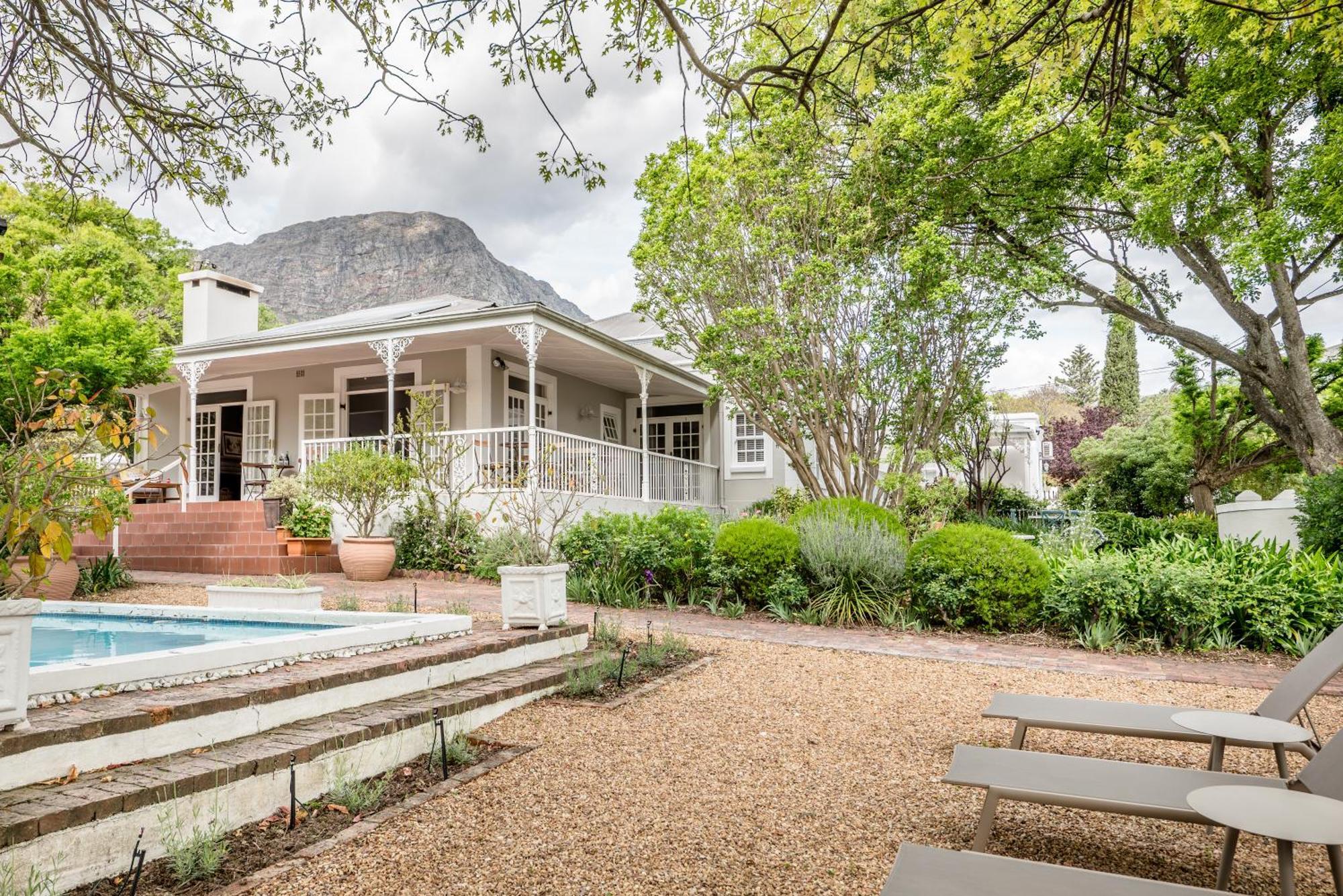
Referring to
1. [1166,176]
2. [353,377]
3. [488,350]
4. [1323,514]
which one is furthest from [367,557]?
[1166,176]

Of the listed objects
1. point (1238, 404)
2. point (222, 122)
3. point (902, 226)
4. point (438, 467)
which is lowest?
point (438, 467)

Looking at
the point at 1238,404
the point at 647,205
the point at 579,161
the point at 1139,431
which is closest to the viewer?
the point at 579,161

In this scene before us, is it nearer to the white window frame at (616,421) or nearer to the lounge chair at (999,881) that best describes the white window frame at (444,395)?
the white window frame at (616,421)

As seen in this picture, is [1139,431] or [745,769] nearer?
[745,769]

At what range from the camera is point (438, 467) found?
11.3 m

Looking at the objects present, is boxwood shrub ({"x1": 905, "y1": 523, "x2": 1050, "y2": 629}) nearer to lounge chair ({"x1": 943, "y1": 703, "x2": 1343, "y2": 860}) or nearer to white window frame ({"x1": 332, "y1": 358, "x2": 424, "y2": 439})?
lounge chair ({"x1": 943, "y1": 703, "x2": 1343, "y2": 860})

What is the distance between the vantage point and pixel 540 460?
1086 cm

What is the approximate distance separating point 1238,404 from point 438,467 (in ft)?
47.0

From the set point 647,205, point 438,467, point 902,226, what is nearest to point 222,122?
point 438,467

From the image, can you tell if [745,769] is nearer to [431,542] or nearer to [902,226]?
[431,542]

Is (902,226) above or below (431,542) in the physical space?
above

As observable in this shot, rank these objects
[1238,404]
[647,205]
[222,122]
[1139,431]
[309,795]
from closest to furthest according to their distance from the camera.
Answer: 1. [309,795]
2. [222,122]
3. [647,205]
4. [1238,404]
5. [1139,431]

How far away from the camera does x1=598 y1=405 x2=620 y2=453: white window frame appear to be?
57.3 feet

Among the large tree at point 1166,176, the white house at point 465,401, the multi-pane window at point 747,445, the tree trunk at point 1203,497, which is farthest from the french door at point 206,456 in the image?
the tree trunk at point 1203,497
